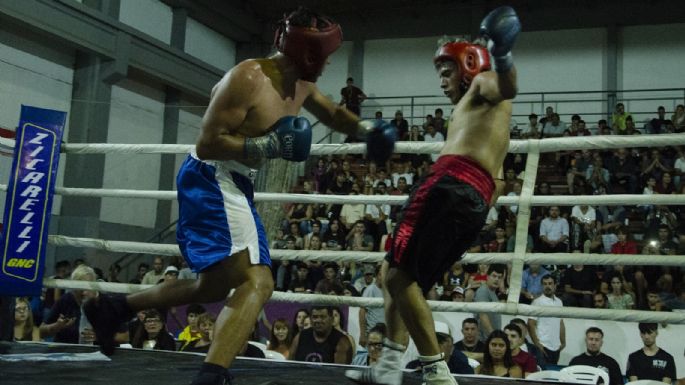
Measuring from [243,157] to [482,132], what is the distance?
78cm

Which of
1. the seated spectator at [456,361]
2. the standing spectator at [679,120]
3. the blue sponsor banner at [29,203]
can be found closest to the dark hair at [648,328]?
the seated spectator at [456,361]

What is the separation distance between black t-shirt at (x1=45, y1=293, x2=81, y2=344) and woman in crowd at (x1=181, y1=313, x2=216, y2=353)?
69 centimetres

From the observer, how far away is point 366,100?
1198 cm

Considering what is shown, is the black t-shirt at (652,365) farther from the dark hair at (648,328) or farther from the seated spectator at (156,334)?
the seated spectator at (156,334)

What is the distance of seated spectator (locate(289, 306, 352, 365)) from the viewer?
400 cm

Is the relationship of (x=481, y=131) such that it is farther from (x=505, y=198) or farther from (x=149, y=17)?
(x=149, y=17)

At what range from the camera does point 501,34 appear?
2.03m

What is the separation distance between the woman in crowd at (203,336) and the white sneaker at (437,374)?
203 cm

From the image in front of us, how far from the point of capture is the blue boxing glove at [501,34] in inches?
80.0

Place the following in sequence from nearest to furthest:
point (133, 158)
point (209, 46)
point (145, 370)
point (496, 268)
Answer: point (145, 370), point (496, 268), point (133, 158), point (209, 46)

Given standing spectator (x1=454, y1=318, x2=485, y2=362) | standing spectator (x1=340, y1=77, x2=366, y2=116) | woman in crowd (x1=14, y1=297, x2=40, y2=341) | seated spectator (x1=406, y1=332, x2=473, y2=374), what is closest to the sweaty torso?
seated spectator (x1=406, y1=332, x2=473, y2=374)

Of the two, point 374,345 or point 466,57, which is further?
point 374,345

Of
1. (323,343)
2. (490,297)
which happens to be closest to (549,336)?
(490,297)

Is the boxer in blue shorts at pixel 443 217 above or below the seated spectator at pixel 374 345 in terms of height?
above
